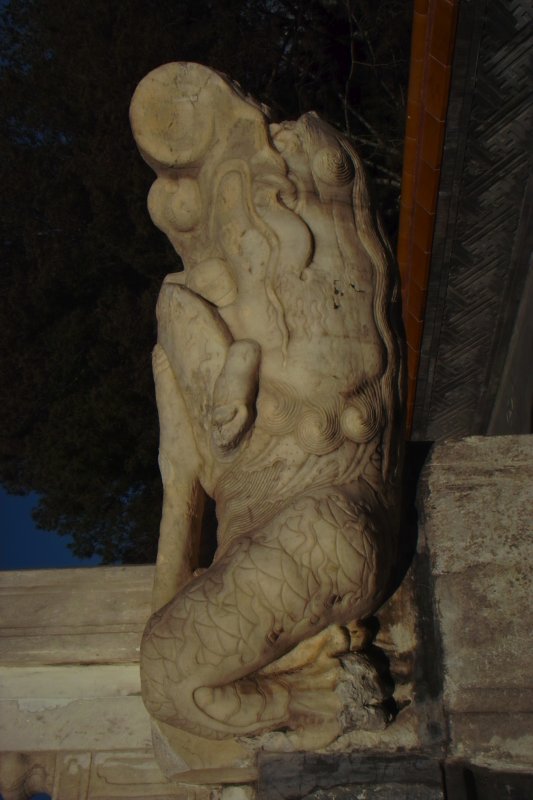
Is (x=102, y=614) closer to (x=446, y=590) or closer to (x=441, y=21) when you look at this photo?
(x=446, y=590)

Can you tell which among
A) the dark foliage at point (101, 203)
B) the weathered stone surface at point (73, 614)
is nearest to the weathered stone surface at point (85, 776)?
the weathered stone surface at point (73, 614)

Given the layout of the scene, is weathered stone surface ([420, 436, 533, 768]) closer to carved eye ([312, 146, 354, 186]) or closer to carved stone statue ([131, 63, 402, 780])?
carved stone statue ([131, 63, 402, 780])

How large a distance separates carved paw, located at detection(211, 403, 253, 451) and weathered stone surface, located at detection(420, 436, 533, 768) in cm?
→ 59

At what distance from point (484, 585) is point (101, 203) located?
310 inches

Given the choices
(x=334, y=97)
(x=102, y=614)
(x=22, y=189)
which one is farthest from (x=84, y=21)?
(x=102, y=614)

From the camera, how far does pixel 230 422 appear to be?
1.93 m

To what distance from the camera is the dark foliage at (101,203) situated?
859 centimetres

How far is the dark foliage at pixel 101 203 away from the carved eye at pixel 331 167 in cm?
624

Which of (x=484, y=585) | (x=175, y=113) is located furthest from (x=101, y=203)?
(x=484, y=585)

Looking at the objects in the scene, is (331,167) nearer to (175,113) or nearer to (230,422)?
(175,113)

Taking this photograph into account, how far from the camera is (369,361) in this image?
194cm

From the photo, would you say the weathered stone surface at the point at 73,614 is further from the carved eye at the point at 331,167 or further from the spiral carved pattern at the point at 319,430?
the carved eye at the point at 331,167

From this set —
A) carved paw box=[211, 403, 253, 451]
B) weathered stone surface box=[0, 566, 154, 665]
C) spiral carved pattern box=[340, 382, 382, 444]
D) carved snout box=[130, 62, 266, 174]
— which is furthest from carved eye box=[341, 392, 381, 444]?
weathered stone surface box=[0, 566, 154, 665]

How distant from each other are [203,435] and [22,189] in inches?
322
